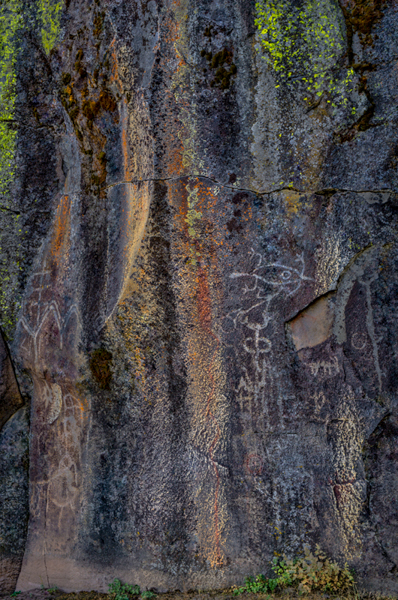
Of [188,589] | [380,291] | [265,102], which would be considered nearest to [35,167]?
[265,102]

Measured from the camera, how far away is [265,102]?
8.26ft

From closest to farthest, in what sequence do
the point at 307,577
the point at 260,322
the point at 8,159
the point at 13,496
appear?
the point at 307,577 < the point at 260,322 < the point at 13,496 < the point at 8,159

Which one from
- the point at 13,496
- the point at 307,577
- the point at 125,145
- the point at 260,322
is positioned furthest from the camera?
the point at 13,496

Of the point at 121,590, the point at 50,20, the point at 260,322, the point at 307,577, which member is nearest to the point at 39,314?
the point at 260,322

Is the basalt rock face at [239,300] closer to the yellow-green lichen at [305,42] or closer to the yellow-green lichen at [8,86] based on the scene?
the yellow-green lichen at [305,42]

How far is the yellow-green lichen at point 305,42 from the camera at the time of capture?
2.45 metres

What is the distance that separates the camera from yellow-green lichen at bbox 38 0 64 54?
9.51 ft

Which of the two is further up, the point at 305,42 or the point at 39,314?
the point at 305,42

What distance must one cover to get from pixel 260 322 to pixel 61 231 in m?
1.46

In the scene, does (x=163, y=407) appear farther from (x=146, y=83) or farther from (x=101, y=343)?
(x=146, y=83)

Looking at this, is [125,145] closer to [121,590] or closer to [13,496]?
[13,496]

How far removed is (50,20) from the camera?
9.62 ft

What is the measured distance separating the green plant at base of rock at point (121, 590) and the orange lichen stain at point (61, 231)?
6.53ft

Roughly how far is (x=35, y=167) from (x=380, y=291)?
238cm
